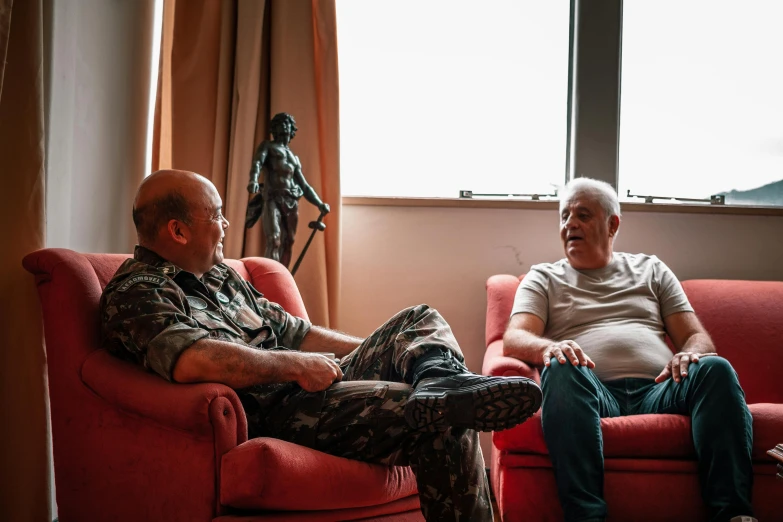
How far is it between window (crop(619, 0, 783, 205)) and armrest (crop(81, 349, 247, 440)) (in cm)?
237

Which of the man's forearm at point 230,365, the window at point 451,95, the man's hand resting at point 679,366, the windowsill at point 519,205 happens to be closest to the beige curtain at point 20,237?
the man's forearm at point 230,365

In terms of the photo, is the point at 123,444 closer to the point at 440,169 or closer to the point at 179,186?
the point at 179,186

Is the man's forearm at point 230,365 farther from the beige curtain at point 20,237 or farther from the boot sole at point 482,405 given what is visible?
the beige curtain at point 20,237

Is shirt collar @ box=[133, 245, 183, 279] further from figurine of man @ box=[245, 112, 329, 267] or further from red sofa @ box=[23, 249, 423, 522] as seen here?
figurine of man @ box=[245, 112, 329, 267]

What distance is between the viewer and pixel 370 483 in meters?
1.58

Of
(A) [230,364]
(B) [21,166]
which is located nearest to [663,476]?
(A) [230,364]

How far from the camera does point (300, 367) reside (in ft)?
5.42

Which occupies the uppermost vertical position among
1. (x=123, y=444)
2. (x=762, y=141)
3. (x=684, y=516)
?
(x=762, y=141)

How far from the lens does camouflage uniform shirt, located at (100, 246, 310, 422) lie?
1.57 m

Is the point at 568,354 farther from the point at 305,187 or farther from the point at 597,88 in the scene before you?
the point at 597,88

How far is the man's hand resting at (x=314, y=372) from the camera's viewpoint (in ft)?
5.42

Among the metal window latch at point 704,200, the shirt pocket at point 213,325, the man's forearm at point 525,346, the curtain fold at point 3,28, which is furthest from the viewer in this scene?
the metal window latch at point 704,200

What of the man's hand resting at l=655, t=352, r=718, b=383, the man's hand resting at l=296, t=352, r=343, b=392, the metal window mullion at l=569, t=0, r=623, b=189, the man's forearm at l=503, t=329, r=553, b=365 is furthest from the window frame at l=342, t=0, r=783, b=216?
the man's hand resting at l=296, t=352, r=343, b=392

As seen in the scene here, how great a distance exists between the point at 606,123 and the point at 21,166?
2391mm
